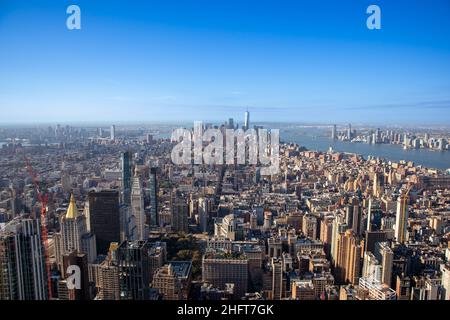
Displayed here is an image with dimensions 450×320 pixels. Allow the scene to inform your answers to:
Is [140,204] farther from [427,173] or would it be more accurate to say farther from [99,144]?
[427,173]

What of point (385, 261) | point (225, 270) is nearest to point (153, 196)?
point (225, 270)

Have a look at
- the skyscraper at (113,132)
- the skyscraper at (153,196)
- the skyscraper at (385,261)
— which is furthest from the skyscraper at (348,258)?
the skyscraper at (113,132)

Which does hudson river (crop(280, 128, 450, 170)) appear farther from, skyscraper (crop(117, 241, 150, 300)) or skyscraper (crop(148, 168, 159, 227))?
skyscraper (crop(117, 241, 150, 300))

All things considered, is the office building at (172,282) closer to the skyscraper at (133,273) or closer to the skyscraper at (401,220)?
the skyscraper at (133,273)

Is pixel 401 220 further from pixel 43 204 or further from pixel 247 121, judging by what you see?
pixel 43 204

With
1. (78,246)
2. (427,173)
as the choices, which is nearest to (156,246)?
(78,246)
